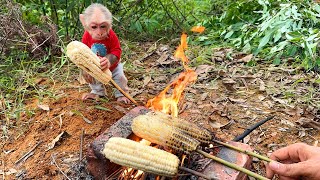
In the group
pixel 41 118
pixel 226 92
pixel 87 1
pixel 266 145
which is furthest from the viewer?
pixel 87 1

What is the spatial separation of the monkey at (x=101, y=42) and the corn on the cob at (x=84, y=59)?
4.1 inches

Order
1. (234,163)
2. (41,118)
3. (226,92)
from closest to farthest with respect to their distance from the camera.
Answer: (234,163) → (41,118) → (226,92)

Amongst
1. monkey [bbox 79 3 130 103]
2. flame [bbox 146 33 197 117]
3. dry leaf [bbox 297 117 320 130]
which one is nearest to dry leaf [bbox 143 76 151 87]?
flame [bbox 146 33 197 117]

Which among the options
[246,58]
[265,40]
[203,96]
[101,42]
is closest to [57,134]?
[101,42]

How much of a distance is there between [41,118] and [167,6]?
374cm

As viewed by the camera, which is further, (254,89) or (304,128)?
(254,89)

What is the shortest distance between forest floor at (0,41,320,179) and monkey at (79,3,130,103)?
16 centimetres

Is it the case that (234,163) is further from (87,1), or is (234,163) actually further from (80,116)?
(87,1)

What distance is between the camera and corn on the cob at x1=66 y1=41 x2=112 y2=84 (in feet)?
10.2

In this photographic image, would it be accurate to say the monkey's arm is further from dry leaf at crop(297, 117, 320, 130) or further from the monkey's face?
dry leaf at crop(297, 117, 320, 130)

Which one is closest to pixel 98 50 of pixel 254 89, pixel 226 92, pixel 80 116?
pixel 80 116

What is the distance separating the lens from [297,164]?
206 cm

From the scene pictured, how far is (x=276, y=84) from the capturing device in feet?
14.0

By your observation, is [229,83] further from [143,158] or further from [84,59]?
[143,158]
